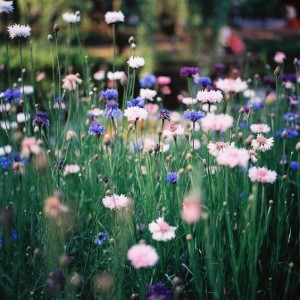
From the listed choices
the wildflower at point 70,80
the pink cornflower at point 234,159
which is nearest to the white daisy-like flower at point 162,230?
the pink cornflower at point 234,159

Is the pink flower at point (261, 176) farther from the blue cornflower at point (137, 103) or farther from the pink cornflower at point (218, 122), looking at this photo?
the blue cornflower at point (137, 103)

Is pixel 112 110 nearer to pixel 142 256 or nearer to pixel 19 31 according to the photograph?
pixel 19 31

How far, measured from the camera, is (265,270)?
155 centimetres

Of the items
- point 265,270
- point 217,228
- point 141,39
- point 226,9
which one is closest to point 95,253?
point 217,228

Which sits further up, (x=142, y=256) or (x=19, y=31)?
(x=19, y=31)

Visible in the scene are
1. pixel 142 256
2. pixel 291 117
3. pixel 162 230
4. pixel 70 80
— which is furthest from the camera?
pixel 291 117

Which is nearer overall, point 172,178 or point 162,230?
point 162,230

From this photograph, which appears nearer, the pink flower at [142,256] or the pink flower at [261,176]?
the pink flower at [142,256]

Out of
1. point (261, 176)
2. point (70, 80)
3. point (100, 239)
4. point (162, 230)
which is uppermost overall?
point (70, 80)

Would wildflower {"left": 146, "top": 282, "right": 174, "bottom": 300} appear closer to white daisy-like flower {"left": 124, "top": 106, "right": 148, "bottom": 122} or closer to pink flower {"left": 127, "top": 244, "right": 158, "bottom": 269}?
pink flower {"left": 127, "top": 244, "right": 158, "bottom": 269}

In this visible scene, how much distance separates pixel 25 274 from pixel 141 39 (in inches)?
214

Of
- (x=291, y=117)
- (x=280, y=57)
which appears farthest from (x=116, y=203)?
(x=280, y=57)

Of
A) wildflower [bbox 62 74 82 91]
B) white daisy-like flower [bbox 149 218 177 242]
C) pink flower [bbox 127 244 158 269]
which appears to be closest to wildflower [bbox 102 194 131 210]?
white daisy-like flower [bbox 149 218 177 242]

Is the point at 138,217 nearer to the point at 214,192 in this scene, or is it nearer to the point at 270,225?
the point at 214,192
